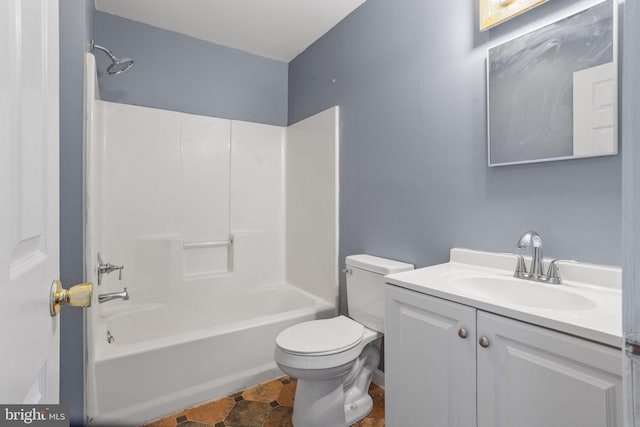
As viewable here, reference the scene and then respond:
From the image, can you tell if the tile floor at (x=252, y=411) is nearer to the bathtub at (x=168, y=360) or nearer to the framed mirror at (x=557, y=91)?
the bathtub at (x=168, y=360)

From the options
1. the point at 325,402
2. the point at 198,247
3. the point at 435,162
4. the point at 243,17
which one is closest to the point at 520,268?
the point at 435,162

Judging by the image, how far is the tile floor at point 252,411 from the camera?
1586 millimetres

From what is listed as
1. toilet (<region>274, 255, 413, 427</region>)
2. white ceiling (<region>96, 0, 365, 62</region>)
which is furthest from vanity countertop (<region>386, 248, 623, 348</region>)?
white ceiling (<region>96, 0, 365, 62</region>)

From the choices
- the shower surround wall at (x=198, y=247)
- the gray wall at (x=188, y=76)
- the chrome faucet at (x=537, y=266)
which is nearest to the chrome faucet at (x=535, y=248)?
the chrome faucet at (x=537, y=266)

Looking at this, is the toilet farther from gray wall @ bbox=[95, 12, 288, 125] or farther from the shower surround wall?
gray wall @ bbox=[95, 12, 288, 125]

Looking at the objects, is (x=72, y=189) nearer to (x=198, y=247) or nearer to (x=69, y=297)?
(x=69, y=297)

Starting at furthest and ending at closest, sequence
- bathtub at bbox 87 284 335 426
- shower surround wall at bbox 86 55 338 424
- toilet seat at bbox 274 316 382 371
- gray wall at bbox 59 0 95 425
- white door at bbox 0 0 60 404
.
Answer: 1. shower surround wall at bbox 86 55 338 424
2. bathtub at bbox 87 284 335 426
3. toilet seat at bbox 274 316 382 371
4. gray wall at bbox 59 0 95 425
5. white door at bbox 0 0 60 404

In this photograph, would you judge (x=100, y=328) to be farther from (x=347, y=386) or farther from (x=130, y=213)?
(x=347, y=386)

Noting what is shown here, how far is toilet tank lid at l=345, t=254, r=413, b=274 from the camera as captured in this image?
165cm

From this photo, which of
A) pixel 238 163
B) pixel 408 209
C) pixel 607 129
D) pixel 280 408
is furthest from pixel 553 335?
pixel 238 163

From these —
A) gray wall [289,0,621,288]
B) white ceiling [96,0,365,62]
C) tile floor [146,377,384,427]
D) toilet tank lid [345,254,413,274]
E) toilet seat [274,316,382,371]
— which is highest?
white ceiling [96,0,365,62]

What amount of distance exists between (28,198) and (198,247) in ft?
6.92

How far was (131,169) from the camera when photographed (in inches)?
85.9

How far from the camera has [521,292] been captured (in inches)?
45.2
